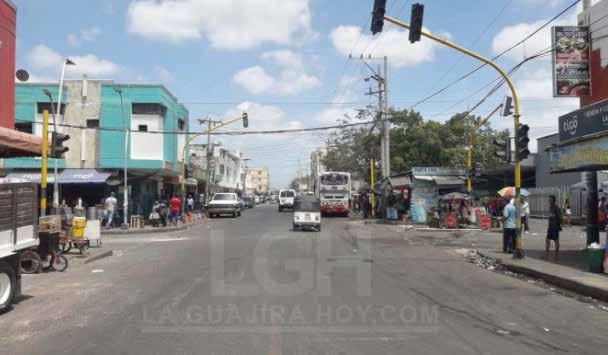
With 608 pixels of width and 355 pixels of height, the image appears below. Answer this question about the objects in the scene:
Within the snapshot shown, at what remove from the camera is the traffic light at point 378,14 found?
12.9 meters

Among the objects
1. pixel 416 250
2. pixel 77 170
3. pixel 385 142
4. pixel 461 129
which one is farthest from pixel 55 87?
pixel 461 129

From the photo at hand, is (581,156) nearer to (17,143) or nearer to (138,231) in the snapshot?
(17,143)

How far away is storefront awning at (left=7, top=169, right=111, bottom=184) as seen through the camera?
31938mm

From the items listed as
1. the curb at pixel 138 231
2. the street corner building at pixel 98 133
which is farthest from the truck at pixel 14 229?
the street corner building at pixel 98 133

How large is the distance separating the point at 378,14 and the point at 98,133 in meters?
25.3

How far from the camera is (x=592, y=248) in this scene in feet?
45.8

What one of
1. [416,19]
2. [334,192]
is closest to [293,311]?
[416,19]

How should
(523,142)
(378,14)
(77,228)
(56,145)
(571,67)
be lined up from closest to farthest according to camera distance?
(378,14), (523,142), (56,145), (77,228), (571,67)

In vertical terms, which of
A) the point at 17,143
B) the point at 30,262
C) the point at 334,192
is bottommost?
the point at 30,262

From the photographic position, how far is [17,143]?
41.5 feet

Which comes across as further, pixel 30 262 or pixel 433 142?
pixel 433 142

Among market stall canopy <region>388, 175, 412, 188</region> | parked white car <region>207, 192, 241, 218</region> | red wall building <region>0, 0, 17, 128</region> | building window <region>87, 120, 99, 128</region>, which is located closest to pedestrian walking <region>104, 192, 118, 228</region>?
building window <region>87, 120, 99, 128</region>

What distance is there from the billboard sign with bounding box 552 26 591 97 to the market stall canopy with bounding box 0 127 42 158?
15.2 m

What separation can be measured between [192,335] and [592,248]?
34.8 ft
